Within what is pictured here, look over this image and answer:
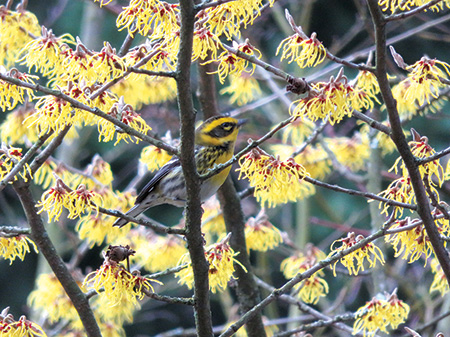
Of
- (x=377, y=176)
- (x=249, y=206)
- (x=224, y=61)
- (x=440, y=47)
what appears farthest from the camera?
(x=440, y=47)

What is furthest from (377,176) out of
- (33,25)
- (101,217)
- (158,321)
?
(158,321)

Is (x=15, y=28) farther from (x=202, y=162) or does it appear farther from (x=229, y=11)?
(x=229, y=11)

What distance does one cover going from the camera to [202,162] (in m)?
4.00

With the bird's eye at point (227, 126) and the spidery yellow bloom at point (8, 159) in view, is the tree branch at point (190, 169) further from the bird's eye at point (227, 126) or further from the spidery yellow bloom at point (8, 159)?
the bird's eye at point (227, 126)

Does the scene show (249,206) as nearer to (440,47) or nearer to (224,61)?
(440,47)

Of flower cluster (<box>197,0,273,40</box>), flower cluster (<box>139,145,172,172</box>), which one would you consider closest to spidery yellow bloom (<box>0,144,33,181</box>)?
flower cluster (<box>197,0,273,40</box>)

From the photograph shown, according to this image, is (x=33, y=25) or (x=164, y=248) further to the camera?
(x=164, y=248)

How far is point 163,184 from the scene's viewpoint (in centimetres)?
423

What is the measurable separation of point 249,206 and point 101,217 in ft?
13.9

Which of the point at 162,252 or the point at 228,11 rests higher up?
the point at 228,11

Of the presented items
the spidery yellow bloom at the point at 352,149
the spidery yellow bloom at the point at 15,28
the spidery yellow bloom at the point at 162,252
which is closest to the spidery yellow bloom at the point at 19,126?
the spidery yellow bloom at the point at 15,28

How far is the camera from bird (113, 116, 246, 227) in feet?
13.1

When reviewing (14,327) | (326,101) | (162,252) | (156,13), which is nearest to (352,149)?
(162,252)

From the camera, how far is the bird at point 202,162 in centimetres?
399
